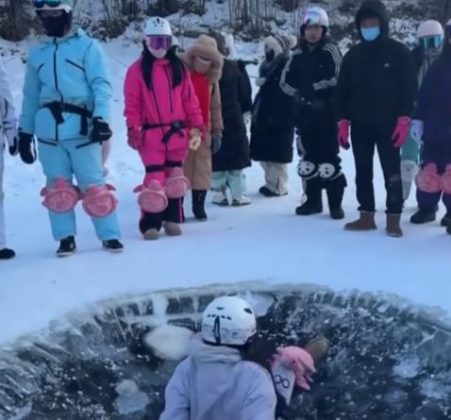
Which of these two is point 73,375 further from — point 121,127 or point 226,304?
point 121,127

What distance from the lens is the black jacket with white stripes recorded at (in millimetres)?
8181

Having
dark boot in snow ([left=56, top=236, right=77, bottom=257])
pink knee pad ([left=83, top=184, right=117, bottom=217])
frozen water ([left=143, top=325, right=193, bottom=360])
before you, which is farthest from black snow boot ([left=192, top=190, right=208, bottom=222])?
frozen water ([left=143, top=325, right=193, bottom=360])

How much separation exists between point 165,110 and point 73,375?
9.30ft

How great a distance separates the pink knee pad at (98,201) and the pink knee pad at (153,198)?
1.58 feet

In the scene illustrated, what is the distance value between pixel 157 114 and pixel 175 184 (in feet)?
1.84

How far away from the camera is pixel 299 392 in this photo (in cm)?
507

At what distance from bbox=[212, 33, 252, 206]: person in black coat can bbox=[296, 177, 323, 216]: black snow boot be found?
0.72 meters

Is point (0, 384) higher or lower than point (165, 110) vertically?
lower

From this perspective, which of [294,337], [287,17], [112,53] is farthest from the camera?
[287,17]

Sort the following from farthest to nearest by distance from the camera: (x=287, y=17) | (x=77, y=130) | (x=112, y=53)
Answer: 1. (x=287, y=17)
2. (x=112, y=53)
3. (x=77, y=130)

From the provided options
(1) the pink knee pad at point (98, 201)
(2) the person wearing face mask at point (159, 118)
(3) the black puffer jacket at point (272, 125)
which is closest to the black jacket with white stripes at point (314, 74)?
(3) the black puffer jacket at point (272, 125)

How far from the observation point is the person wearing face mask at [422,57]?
8.49 m

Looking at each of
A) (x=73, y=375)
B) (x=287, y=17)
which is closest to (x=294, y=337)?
(x=73, y=375)

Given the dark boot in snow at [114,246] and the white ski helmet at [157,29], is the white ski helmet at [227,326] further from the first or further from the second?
the white ski helmet at [157,29]
